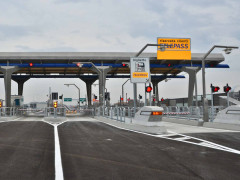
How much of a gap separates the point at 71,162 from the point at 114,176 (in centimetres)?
170

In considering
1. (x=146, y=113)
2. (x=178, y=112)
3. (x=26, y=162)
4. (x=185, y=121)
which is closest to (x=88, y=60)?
(x=178, y=112)

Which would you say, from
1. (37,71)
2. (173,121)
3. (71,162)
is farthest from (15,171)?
(37,71)

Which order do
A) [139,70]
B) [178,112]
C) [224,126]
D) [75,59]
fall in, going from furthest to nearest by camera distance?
[75,59]
[178,112]
[139,70]
[224,126]

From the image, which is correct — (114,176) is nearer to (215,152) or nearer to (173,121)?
(215,152)

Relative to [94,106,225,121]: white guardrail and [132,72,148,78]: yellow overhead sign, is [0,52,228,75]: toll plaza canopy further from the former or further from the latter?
[132,72,148,78]: yellow overhead sign

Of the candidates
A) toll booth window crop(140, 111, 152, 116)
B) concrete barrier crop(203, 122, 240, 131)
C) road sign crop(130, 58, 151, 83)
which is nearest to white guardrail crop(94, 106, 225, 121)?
concrete barrier crop(203, 122, 240, 131)

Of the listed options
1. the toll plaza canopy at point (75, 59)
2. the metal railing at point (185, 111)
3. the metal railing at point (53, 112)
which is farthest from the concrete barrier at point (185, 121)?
the toll plaza canopy at point (75, 59)

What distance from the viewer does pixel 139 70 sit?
19859mm

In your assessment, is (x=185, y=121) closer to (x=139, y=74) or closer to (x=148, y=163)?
(x=139, y=74)

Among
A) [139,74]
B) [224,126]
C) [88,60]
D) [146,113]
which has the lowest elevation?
[224,126]

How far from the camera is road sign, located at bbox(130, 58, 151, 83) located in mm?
19619

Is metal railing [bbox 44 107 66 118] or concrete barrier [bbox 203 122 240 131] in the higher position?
metal railing [bbox 44 107 66 118]

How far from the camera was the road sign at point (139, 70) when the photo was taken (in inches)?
772

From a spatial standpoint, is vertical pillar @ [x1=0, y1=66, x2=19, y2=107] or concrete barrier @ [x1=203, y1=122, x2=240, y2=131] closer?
concrete barrier @ [x1=203, y1=122, x2=240, y2=131]
